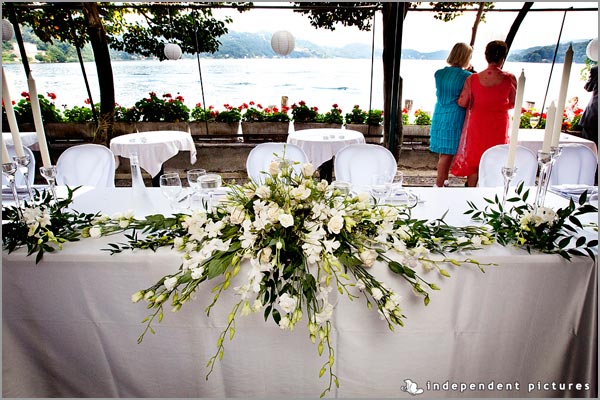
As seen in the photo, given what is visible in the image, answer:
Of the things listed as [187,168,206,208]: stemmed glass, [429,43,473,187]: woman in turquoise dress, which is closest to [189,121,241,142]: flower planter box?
[429,43,473,187]: woman in turquoise dress

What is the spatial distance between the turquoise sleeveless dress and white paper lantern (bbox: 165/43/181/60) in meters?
3.65

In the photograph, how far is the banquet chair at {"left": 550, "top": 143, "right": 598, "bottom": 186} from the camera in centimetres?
216

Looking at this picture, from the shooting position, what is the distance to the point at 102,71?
487cm

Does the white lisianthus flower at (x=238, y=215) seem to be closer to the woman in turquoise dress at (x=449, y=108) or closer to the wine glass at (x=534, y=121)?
the woman in turquoise dress at (x=449, y=108)

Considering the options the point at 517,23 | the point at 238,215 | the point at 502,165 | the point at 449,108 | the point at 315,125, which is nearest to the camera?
the point at 238,215

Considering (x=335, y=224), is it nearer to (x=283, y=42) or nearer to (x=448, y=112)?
(x=448, y=112)

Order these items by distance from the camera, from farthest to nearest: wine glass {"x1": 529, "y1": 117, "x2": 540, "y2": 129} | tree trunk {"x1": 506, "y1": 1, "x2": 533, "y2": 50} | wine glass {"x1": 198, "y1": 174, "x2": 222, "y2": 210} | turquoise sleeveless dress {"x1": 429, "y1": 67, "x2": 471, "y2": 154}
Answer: wine glass {"x1": 529, "y1": 117, "x2": 540, "y2": 129}, tree trunk {"x1": 506, "y1": 1, "x2": 533, "y2": 50}, turquoise sleeveless dress {"x1": 429, "y1": 67, "x2": 471, "y2": 154}, wine glass {"x1": 198, "y1": 174, "x2": 222, "y2": 210}

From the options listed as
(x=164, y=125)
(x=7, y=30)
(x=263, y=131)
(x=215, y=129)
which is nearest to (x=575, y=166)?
(x=263, y=131)

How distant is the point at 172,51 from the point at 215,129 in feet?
4.12

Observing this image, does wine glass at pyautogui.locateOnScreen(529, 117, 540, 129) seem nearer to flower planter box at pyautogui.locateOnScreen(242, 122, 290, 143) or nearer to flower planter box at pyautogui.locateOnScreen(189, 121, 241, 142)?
flower planter box at pyautogui.locateOnScreen(242, 122, 290, 143)

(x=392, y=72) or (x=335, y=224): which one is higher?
(x=392, y=72)

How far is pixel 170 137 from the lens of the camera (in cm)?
390

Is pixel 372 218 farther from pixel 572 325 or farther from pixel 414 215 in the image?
pixel 572 325

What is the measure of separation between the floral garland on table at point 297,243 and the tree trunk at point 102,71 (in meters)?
4.24
